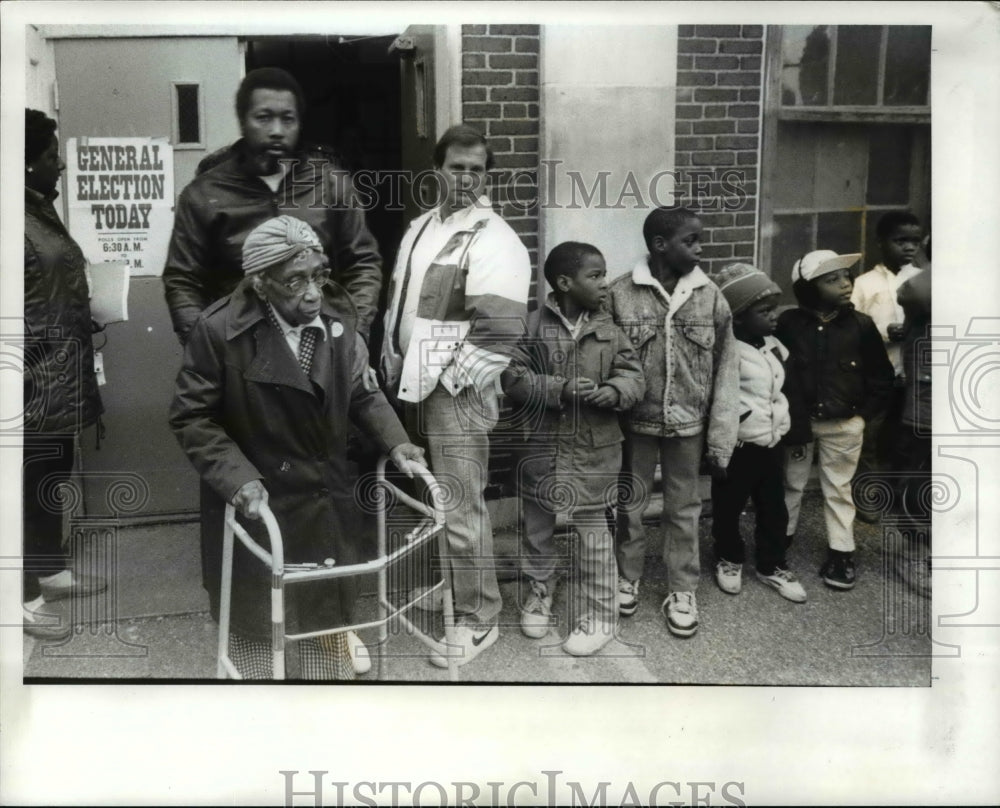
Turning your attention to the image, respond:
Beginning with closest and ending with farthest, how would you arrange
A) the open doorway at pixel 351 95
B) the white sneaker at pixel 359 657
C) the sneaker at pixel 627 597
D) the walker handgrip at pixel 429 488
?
the walker handgrip at pixel 429 488
the open doorway at pixel 351 95
the white sneaker at pixel 359 657
the sneaker at pixel 627 597

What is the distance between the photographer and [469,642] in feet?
15.4

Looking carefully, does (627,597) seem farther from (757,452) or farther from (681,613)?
(757,452)

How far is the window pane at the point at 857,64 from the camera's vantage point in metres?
4.62

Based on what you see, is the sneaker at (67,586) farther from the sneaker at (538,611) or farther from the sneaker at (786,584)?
the sneaker at (786,584)

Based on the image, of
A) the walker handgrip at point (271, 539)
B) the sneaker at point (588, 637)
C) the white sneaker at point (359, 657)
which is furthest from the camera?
the sneaker at point (588, 637)

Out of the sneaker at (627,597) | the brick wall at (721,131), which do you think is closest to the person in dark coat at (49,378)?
the sneaker at (627,597)

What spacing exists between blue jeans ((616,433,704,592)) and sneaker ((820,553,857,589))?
0.60 metres

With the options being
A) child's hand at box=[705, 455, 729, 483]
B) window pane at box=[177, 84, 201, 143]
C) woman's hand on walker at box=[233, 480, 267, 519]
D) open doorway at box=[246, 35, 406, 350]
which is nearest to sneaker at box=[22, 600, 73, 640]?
woman's hand on walker at box=[233, 480, 267, 519]

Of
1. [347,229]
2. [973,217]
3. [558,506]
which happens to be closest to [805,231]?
[973,217]

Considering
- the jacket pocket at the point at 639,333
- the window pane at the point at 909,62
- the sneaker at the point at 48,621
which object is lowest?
the sneaker at the point at 48,621

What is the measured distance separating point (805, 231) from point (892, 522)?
52.7 inches

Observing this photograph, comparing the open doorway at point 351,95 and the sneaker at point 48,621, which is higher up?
the open doorway at point 351,95

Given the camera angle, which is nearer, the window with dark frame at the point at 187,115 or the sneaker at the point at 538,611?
the window with dark frame at the point at 187,115

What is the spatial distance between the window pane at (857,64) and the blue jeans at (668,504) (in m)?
1.69
